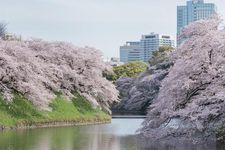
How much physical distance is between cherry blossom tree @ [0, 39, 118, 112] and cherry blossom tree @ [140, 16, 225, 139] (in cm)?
1087

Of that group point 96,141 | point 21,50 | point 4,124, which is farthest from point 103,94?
point 96,141

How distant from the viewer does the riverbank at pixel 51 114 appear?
2894 centimetres

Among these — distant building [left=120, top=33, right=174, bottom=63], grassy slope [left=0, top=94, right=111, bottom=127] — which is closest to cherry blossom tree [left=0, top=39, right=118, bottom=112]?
grassy slope [left=0, top=94, right=111, bottom=127]

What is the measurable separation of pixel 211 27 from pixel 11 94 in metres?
13.9

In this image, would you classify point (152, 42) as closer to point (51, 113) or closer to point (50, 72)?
point (50, 72)

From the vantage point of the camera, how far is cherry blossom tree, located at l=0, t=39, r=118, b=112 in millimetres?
30562

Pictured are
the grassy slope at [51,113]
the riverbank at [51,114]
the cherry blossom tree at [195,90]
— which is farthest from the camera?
the grassy slope at [51,113]

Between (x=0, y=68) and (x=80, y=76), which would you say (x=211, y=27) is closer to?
(x=0, y=68)

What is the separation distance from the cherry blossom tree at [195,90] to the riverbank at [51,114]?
377 inches

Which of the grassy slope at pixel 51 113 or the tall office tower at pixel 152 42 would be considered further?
the tall office tower at pixel 152 42

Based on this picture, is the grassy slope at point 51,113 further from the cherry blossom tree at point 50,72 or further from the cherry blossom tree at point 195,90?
the cherry blossom tree at point 195,90

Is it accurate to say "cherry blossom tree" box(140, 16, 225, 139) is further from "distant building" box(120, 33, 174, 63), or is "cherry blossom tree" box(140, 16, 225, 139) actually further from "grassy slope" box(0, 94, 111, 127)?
"distant building" box(120, 33, 174, 63)

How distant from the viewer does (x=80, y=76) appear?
136ft

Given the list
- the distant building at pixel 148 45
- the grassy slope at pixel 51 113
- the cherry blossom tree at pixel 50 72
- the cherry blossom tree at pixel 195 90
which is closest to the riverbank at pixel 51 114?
the grassy slope at pixel 51 113
